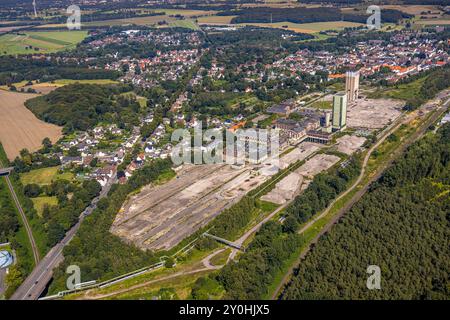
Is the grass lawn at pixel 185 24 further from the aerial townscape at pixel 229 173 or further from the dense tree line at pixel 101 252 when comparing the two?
the dense tree line at pixel 101 252

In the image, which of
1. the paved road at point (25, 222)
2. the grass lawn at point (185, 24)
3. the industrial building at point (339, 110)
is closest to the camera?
the paved road at point (25, 222)

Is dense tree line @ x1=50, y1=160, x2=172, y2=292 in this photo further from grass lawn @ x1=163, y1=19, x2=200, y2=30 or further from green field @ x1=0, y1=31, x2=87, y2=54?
grass lawn @ x1=163, y1=19, x2=200, y2=30

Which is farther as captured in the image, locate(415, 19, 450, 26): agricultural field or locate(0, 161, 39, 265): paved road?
locate(415, 19, 450, 26): agricultural field

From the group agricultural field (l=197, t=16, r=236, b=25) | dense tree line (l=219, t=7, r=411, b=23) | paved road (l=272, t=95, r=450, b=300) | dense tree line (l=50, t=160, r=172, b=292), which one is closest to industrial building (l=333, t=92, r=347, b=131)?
paved road (l=272, t=95, r=450, b=300)

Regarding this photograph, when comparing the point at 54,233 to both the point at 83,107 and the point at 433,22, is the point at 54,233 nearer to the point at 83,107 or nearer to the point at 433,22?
the point at 83,107

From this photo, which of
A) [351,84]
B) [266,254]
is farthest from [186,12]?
[266,254]

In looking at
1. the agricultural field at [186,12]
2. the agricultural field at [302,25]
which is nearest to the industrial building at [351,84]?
the agricultural field at [302,25]
